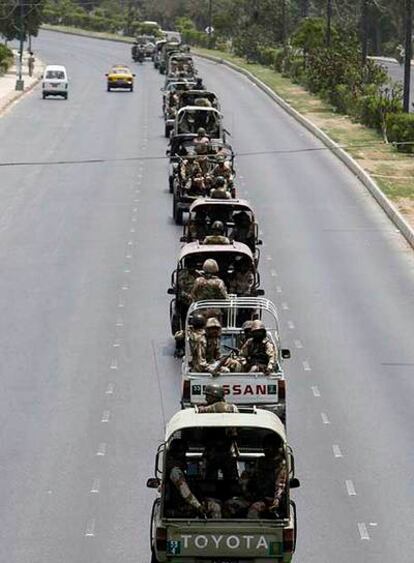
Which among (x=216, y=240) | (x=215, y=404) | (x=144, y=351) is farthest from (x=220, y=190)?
(x=215, y=404)

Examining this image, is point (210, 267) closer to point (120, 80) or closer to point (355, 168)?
point (355, 168)

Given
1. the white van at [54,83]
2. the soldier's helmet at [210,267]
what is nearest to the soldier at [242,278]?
the soldier's helmet at [210,267]

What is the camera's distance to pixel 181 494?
15.7 meters

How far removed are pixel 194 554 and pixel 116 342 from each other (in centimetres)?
1252

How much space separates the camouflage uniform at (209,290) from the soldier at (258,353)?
3724 millimetres

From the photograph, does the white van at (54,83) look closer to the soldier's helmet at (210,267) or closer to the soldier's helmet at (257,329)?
the soldier's helmet at (210,267)

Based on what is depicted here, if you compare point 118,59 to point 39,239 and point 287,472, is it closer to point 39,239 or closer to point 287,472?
point 39,239

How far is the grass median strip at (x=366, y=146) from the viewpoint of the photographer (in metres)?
45.9

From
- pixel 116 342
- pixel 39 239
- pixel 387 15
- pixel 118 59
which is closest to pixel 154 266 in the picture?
pixel 39 239

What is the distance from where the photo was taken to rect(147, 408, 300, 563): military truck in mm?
15281

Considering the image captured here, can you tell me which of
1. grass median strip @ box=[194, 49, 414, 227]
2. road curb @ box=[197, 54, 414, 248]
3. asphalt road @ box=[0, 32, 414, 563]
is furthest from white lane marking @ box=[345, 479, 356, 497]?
grass median strip @ box=[194, 49, 414, 227]

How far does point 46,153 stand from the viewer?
56.8 metres

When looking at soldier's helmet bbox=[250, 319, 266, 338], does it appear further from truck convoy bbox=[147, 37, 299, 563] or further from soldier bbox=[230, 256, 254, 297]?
soldier bbox=[230, 256, 254, 297]

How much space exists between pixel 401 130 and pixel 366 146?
136 cm
